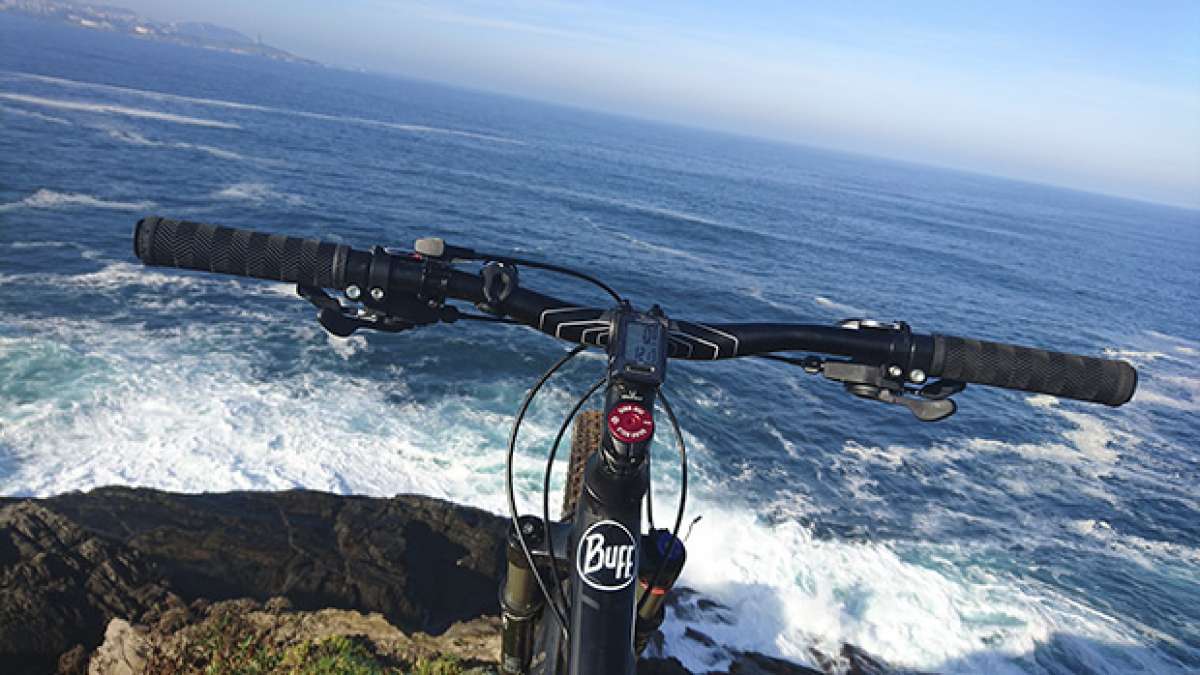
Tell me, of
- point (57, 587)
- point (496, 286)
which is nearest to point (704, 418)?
point (57, 587)

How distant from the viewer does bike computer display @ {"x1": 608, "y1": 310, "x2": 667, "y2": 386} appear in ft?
9.34

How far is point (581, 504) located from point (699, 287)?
3802 cm

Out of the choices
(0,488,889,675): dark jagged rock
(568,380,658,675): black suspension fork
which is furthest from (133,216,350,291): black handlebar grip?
(0,488,889,675): dark jagged rock

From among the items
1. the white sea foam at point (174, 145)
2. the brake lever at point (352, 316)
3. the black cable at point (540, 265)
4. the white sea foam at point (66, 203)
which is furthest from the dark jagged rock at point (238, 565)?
the white sea foam at point (174, 145)

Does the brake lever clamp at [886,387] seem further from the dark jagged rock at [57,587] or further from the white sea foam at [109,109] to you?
the white sea foam at [109,109]

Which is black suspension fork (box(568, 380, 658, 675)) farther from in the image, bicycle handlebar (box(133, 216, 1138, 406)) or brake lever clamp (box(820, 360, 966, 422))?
brake lever clamp (box(820, 360, 966, 422))

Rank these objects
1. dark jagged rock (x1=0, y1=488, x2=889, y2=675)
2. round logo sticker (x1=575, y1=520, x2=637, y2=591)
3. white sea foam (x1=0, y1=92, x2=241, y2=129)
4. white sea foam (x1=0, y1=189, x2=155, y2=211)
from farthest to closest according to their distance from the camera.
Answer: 1. white sea foam (x1=0, y1=92, x2=241, y2=129)
2. white sea foam (x1=0, y1=189, x2=155, y2=211)
3. dark jagged rock (x1=0, y1=488, x2=889, y2=675)
4. round logo sticker (x1=575, y1=520, x2=637, y2=591)

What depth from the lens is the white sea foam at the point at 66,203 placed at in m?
34.6

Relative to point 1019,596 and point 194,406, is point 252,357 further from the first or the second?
point 1019,596

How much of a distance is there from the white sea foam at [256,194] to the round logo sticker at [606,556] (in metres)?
47.0

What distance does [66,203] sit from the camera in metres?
36.0

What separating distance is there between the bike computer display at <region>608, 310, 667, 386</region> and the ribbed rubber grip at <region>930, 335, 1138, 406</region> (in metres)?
1.54

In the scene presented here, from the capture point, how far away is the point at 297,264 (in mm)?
3232

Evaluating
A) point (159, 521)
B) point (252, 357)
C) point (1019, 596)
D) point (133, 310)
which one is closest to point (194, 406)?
point (252, 357)
